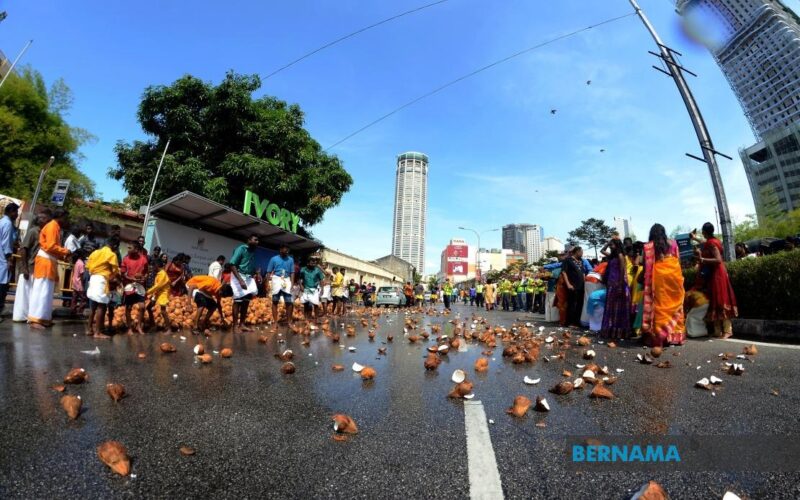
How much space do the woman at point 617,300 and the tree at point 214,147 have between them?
15.1 metres

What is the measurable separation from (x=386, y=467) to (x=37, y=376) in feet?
11.5

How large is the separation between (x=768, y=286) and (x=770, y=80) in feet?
332

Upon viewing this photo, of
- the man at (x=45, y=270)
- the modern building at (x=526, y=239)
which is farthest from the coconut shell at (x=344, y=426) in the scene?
the modern building at (x=526, y=239)

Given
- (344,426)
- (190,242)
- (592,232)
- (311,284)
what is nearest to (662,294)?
(344,426)

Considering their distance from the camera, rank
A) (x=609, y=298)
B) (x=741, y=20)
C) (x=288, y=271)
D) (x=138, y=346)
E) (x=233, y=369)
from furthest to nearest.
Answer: (x=741, y=20) < (x=288, y=271) < (x=609, y=298) < (x=138, y=346) < (x=233, y=369)

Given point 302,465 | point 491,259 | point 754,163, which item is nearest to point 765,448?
point 302,465

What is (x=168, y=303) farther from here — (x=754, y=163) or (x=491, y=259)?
(x=491, y=259)

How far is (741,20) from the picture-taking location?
80.1m

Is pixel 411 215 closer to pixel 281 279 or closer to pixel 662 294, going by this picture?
pixel 281 279

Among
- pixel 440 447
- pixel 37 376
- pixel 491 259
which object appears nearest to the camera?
pixel 440 447

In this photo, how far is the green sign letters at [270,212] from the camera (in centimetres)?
1634

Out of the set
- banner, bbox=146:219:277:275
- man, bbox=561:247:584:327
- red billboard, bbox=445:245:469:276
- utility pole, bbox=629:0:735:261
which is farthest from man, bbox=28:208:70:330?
red billboard, bbox=445:245:469:276

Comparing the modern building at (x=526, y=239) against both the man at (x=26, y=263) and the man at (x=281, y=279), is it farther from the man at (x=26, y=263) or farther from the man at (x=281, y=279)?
the man at (x=26, y=263)

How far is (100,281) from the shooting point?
20.2ft
